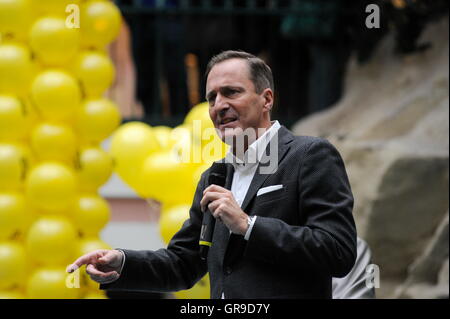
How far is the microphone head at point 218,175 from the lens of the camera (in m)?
2.27

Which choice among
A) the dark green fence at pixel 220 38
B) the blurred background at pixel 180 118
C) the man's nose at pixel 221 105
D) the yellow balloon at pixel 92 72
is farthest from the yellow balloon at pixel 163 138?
the man's nose at pixel 221 105

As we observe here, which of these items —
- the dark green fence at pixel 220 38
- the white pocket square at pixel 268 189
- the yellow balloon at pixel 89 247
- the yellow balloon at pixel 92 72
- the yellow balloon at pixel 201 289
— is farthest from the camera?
the dark green fence at pixel 220 38

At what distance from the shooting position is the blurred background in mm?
4562

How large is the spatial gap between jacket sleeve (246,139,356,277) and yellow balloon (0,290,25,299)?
2.90 meters

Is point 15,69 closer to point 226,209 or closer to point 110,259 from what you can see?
point 110,259

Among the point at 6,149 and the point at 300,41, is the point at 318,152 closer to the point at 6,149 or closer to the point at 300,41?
the point at 6,149

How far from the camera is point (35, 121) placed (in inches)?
187

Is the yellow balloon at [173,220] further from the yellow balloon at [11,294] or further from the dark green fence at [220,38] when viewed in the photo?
the dark green fence at [220,38]

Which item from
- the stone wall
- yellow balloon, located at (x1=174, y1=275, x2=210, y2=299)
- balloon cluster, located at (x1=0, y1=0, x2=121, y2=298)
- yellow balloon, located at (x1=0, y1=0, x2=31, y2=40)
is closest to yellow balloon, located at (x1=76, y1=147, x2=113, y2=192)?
balloon cluster, located at (x1=0, y1=0, x2=121, y2=298)

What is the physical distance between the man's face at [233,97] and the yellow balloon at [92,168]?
2605 millimetres

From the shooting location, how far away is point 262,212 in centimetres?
213

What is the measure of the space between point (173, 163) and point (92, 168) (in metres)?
0.57
